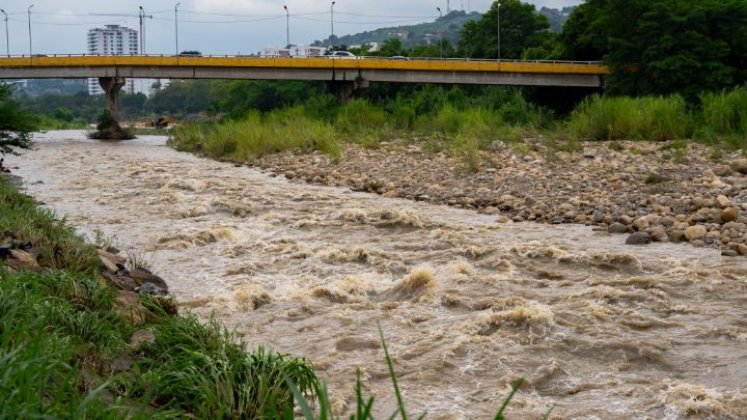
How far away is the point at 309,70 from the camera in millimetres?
52188

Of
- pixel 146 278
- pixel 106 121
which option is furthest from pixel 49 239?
pixel 106 121

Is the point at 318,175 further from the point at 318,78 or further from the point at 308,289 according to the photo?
the point at 318,78

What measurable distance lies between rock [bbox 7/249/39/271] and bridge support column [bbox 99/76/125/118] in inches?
Result: 1962

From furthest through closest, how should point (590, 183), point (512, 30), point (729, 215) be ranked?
point (512, 30)
point (590, 183)
point (729, 215)

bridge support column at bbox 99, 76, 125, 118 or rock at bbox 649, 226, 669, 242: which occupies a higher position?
bridge support column at bbox 99, 76, 125, 118

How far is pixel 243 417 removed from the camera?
5.27m

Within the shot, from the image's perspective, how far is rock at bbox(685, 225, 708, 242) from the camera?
11719mm

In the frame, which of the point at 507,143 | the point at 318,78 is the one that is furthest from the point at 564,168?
the point at 318,78

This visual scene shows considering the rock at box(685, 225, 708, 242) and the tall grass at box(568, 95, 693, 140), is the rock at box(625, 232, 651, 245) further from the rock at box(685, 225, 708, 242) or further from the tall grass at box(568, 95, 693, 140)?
the tall grass at box(568, 95, 693, 140)

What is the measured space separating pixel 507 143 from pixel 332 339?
15.4 metres

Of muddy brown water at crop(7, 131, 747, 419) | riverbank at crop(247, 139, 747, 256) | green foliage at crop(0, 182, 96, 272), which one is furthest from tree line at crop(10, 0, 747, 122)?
green foliage at crop(0, 182, 96, 272)

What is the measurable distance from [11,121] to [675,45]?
1024 inches

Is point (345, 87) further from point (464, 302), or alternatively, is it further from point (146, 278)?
point (464, 302)

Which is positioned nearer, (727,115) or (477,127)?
(727,115)
